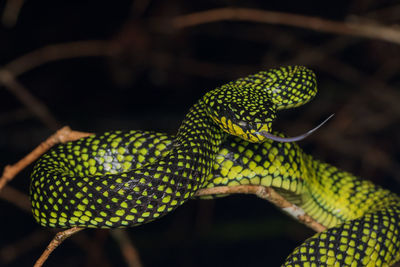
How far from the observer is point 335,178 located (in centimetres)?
200

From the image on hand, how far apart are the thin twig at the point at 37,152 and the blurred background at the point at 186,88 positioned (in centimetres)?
149

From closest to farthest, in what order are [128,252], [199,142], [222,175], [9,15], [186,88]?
[199,142], [222,175], [128,252], [9,15], [186,88]

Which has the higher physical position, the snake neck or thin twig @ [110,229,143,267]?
the snake neck

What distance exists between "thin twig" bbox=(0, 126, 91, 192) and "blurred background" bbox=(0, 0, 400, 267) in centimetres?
149

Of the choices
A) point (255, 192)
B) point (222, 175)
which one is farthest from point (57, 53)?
point (255, 192)

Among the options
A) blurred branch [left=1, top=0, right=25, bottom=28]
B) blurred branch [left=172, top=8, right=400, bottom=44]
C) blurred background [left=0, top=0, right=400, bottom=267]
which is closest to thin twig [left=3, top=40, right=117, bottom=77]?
blurred background [left=0, top=0, right=400, bottom=267]

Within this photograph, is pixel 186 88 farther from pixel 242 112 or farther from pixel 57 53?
pixel 242 112

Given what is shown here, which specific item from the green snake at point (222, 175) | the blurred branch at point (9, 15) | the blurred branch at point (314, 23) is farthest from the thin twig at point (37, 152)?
the blurred branch at point (9, 15)

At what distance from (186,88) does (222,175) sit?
235 cm

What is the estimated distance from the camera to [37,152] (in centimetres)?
153

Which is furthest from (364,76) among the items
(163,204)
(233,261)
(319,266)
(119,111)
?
(163,204)

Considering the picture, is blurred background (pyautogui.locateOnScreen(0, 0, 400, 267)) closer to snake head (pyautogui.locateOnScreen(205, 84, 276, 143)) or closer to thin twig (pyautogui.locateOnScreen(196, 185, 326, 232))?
snake head (pyautogui.locateOnScreen(205, 84, 276, 143))

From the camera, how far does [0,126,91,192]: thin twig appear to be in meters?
1.53

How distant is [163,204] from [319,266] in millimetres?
620
